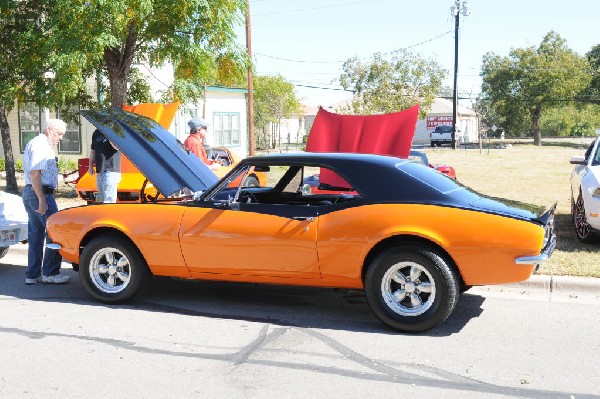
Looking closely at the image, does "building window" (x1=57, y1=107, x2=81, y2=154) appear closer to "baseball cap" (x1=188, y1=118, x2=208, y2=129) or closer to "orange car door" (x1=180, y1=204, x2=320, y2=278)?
"baseball cap" (x1=188, y1=118, x2=208, y2=129)

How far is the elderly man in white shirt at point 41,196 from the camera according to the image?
739cm

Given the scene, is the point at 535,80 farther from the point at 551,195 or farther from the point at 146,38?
the point at 146,38

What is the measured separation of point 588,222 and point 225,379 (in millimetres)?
5993

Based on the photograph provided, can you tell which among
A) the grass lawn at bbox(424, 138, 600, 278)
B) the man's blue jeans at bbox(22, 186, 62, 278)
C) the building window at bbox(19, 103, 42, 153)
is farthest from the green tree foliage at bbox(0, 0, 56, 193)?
the grass lawn at bbox(424, 138, 600, 278)

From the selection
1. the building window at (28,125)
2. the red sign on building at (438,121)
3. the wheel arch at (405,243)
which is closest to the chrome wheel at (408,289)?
the wheel arch at (405,243)

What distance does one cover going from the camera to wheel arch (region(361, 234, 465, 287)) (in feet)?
19.0

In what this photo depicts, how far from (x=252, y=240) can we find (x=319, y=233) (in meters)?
0.60

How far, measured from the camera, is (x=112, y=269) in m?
6.87

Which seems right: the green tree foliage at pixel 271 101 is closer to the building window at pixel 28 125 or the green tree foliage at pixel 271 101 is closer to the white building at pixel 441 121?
the white building at pixel 441 121

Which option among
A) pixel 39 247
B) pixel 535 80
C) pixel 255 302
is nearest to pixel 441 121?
pixel 535 80

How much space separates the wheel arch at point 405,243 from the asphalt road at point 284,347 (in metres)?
0.51

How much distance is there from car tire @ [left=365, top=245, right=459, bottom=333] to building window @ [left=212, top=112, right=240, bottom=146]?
27.7 metres

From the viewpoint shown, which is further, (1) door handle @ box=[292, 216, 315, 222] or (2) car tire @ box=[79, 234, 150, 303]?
(2) car tire @ box=[79, 234, 150, 303]

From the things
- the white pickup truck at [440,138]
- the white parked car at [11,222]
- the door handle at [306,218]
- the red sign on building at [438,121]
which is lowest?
the white parked car at [11,222]
